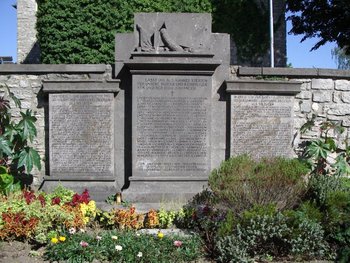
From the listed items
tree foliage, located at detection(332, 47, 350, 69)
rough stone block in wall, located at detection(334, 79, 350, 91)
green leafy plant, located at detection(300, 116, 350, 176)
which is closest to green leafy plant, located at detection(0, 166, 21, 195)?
green leafy plant, located at detection(300, 116, 350, 176)

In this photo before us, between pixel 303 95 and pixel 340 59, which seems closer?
pixel 303 95

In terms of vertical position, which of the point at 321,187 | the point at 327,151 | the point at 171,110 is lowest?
the point at 321,187

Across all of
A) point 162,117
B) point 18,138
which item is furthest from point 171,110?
point 18,138

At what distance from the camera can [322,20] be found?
18391 mm

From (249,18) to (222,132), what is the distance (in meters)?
11.0

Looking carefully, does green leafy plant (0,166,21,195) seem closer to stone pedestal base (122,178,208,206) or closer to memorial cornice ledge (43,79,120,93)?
memorial cornice ledge (43,79,120,93)

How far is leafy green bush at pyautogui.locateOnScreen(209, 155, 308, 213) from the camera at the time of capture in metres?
6.14

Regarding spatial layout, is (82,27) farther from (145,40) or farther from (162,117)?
(162,117)

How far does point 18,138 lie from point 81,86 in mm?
1424

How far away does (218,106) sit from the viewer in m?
8.10

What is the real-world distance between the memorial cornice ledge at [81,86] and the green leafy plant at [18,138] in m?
0.61

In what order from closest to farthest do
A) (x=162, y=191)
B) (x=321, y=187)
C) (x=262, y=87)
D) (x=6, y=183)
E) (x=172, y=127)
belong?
(x=321, y=187) → (x=6, y=183) → (x=162, y=191) → (x=172, y=127) → (x=262, y=87)

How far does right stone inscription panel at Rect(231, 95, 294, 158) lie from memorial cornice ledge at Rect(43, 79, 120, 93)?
2.15 meters

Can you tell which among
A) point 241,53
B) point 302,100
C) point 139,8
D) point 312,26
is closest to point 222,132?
point 302,100
